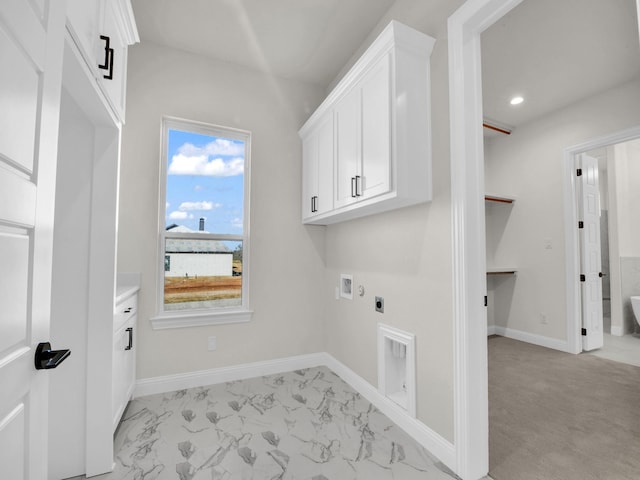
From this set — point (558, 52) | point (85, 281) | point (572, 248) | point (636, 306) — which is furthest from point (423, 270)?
point (636, 306)

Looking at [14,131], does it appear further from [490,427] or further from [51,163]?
[490,427]

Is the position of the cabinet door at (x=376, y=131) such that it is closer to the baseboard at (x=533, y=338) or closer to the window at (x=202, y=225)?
the window at (x=202, y=225)

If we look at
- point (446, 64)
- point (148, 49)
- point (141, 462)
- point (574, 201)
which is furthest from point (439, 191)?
point (574, 201)

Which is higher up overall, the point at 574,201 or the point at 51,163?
the point at 574,201

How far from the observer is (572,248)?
3.63 metres

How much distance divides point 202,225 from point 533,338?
425 cm

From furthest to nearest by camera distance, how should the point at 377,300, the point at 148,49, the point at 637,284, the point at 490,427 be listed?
the point at 637,284 → the point at 148,49 → the point at 377,300 → the point at 490,427

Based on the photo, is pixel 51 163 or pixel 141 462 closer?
pixel 51 163

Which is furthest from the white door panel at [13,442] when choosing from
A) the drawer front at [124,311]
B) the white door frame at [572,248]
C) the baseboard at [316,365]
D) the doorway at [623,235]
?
the doorway at [623,235]

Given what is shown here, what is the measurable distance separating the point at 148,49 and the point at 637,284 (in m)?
6.74

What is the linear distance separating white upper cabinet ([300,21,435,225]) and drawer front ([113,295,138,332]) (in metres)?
1.64

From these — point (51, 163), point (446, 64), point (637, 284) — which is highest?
point (446, 64)

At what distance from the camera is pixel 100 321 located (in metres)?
1.61

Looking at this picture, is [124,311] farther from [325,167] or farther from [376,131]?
[376,131]
